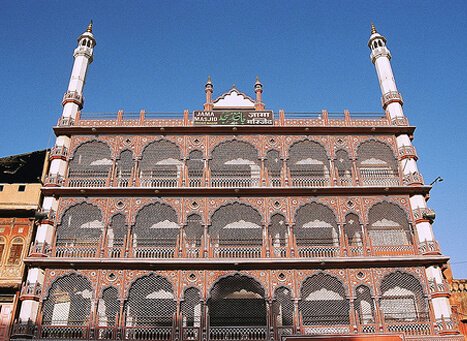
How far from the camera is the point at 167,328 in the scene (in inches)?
800

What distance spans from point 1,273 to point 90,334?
256 inches

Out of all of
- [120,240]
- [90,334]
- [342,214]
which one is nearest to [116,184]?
[120,240]

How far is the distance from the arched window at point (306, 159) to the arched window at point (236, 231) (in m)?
3.64

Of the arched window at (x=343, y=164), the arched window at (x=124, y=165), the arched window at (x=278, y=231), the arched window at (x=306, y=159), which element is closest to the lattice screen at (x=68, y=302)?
the arched window at (x=124, y=165)

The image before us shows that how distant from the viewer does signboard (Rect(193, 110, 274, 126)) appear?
26.0 metres

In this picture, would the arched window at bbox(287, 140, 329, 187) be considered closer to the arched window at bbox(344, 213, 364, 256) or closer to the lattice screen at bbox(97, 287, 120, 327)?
the arched window at bbox(344, 213, 364, 256)

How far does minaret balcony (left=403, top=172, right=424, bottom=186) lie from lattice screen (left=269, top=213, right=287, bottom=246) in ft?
22.8

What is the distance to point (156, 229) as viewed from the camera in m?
24.5

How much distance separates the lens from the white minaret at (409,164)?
21094 millimetres

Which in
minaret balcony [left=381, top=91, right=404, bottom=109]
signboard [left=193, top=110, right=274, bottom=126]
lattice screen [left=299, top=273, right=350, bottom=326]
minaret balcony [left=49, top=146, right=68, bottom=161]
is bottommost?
lattice screen [left=299, top=273, right=350, bottom=326]

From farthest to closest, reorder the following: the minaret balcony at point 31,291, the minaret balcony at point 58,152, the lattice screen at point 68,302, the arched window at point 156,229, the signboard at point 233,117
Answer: the signboard at point 233,117 < the minaret balcony at point 58,152 < the arched window at point 156,229 < the lattice screen at point 68,302 < the minaret balcony at point 31,291

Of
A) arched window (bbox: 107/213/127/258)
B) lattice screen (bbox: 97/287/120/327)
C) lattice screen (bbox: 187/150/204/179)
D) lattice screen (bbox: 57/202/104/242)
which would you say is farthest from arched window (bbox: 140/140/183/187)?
lattice screen (bbox: 97/287/120/327)

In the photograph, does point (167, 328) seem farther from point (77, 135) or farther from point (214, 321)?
point (77, 135)

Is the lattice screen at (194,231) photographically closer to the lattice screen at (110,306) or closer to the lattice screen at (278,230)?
the lattice screen at (278,230)
